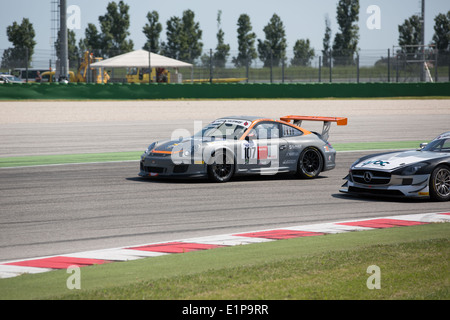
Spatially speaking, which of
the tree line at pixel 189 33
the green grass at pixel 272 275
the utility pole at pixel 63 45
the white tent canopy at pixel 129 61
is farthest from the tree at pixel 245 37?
the green grass at pixel 272 275

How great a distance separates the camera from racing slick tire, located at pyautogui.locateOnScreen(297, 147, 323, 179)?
12852 millimetres

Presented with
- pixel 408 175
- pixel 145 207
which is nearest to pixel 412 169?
pixel 408 175

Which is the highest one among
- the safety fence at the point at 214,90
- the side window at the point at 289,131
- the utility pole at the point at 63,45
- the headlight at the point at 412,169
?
the utility pole at the point at 63,45

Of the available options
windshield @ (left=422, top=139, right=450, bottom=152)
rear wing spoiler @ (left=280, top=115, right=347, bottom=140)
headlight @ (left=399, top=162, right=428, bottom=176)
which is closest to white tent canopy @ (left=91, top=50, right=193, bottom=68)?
rear wing spoiler @ (left=280, top=115, right=347, bottom=140)

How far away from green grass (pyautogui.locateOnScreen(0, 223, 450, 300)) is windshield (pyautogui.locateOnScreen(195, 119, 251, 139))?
16.2ft

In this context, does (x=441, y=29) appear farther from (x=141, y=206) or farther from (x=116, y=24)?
(x=141, y=206)

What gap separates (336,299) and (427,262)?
1584 mm

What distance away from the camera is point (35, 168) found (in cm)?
1412

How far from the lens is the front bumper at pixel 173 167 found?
11875mm

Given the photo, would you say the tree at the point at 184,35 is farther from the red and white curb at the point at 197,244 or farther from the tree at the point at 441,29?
the red and white curb at the point at 197,244

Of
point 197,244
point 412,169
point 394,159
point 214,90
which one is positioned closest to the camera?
point 197,244

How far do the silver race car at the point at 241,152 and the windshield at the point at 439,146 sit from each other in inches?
82.9

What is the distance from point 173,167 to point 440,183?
438cm

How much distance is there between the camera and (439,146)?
10.9 metres
